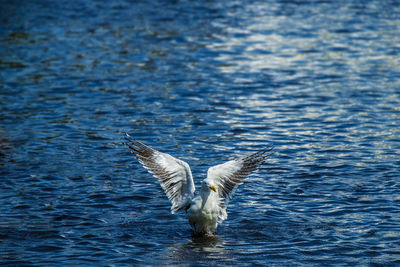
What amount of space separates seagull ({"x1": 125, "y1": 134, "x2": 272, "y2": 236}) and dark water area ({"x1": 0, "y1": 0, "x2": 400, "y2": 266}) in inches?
11.9

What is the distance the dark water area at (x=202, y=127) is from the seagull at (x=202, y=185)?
0.30 metres

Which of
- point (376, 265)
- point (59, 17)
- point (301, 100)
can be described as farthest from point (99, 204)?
point (59, 17)

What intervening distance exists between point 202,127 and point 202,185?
5395 mm

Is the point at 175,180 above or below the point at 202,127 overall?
above

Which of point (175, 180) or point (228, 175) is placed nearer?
point (175, 180)

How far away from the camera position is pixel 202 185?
32.7ft

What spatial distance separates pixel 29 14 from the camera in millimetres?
28250

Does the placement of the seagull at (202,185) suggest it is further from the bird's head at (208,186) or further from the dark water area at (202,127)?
the dark water area at (202,127)

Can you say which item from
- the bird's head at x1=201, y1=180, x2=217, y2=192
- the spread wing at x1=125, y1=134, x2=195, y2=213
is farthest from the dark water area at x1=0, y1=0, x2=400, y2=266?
the bird's head at x1=201, y1=180, x2=217, y2=192

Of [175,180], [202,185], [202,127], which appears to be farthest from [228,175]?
[202,127]

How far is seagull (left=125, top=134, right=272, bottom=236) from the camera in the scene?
9992 millimetres

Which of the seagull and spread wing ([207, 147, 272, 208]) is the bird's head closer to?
the seagull

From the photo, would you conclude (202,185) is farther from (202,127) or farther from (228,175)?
(202,127)

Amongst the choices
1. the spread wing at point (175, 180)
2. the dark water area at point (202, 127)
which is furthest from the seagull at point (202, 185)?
the dark water area at point (202, 127)
